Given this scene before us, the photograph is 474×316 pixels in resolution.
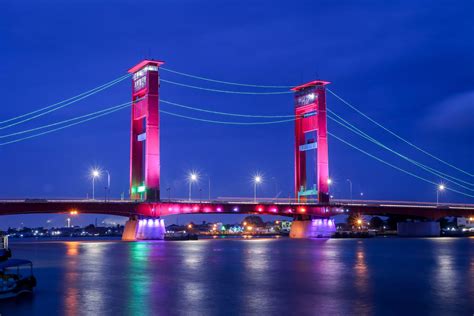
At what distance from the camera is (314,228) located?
380ft

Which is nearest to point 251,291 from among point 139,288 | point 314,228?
point 139,288

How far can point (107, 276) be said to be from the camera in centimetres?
3228

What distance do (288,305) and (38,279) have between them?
14.5m

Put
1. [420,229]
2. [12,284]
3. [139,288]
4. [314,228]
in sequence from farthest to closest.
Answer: [420,229] → [314,228] → [139,288] → [12,284]

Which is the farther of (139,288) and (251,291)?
(139,288)

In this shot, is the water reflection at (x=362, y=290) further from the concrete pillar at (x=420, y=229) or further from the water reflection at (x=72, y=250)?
the concrete pillar at (x=420, y=229)

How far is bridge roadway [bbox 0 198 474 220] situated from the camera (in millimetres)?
88250

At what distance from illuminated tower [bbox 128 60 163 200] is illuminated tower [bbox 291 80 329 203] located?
29.9m

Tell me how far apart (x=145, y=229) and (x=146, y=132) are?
47.1ft

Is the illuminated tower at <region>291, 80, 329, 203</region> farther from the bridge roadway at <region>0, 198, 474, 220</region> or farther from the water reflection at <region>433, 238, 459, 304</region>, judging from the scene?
the water reflection at <region>433, 238, 459, 304</region>

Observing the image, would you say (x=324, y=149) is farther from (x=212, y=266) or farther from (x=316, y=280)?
(x=316, y=280)

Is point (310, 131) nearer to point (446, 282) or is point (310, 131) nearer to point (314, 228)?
point (314, 228)

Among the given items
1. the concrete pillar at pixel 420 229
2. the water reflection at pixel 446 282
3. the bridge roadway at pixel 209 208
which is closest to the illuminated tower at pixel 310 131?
the bridge roadway at pixel 209 208

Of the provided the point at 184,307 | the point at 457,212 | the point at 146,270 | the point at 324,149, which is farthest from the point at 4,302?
the point at 457,212
